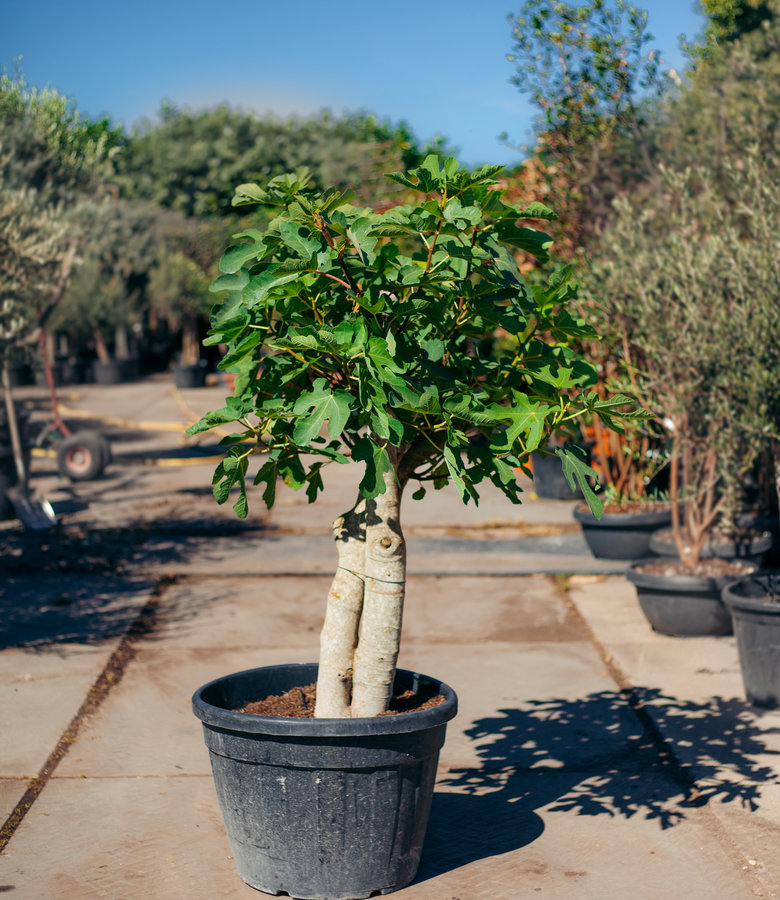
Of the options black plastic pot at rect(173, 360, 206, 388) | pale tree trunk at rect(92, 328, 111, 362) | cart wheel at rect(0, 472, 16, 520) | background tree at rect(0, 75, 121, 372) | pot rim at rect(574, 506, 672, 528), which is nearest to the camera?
pot rim at rect(574, 506, 672, 528)

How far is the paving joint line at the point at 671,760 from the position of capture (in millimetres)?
3947

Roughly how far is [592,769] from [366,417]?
7.98 feet

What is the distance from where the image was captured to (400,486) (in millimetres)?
3828

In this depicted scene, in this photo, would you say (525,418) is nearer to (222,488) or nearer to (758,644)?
(222,488)

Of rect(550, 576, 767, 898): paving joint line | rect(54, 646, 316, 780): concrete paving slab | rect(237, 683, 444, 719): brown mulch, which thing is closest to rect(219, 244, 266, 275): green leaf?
rect(237, 683, 444, 719): brown mulch

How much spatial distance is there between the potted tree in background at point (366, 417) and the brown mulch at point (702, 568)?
12.0ft

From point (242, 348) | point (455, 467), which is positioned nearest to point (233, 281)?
point (242, 348)

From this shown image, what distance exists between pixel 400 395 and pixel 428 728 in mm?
1151

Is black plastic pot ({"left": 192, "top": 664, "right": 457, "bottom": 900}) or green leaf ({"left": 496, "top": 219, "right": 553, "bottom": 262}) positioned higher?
green leaf ({"left": 496, "top": 219, "right": 553, "bottom": 262})

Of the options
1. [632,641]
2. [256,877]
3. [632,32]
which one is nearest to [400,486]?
[256,877]

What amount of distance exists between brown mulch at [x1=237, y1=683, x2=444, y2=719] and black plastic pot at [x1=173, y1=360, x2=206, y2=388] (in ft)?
86.0

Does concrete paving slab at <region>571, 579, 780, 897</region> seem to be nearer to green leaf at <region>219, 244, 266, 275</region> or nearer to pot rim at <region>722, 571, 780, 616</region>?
pot rim at <region>722, 571, 780, 616</region>

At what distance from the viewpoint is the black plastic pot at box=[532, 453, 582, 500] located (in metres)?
11.8

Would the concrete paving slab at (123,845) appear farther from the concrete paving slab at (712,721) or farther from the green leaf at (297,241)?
the green leaf at (297,241)
